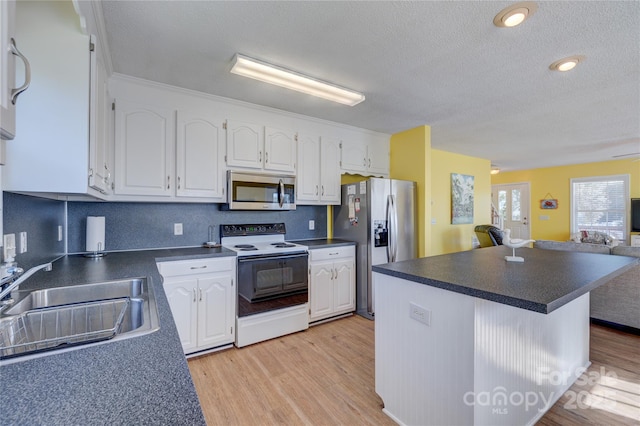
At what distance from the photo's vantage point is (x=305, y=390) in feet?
6.47

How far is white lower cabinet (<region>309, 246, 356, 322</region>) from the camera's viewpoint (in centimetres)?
300

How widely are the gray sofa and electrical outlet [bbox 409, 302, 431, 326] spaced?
2589 mm

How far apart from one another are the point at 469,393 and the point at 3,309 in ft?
6.30

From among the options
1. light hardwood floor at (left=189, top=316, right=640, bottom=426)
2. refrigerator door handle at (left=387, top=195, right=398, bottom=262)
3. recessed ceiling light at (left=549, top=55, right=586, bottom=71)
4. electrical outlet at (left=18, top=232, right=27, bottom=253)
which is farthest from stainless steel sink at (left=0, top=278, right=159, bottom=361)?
recessed ceiling light at (left=549, top=55, right=586, bottom=71)

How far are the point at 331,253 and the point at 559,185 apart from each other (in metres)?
6.65

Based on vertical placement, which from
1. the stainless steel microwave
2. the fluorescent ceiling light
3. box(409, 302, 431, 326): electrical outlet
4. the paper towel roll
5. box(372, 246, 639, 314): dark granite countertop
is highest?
the fluorescent ceiling light

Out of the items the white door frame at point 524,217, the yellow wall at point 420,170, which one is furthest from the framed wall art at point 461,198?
the white door frame at point 524,217

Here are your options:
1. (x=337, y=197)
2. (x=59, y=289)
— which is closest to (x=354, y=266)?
(x=337, y=197)

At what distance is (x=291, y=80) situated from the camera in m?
2.32

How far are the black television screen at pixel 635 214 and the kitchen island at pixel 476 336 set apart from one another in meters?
5.53

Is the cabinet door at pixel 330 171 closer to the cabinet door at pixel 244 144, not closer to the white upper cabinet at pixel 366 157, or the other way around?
the white upper cabinet at pixel 366 157

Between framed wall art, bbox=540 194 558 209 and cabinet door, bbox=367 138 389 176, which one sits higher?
cabinet door, bbox=367 138 389 176

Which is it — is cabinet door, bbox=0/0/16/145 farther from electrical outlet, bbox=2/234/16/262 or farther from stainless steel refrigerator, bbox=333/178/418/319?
stainless steel refrigerator, bbox=333/178/418/319

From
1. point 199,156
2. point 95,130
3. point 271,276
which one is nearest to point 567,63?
point 271,276
